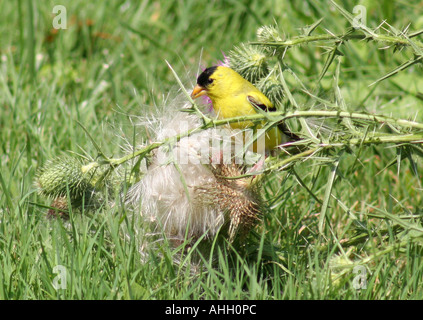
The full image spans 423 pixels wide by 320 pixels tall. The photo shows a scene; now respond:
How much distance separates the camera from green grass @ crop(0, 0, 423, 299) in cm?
202

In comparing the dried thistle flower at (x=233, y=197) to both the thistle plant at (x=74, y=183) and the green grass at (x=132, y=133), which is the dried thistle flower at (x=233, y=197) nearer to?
the green grass at (x=132, y=133)

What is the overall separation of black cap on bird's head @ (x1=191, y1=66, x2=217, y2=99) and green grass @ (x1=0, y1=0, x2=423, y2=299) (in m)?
0.08

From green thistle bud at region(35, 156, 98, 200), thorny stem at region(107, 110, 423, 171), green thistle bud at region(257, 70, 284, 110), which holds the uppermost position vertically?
green thistle bud at region(257, 70, 284, 110)

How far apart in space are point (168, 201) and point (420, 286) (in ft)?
3.10

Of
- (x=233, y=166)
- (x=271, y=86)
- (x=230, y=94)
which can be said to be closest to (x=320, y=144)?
(x=233, y=166)

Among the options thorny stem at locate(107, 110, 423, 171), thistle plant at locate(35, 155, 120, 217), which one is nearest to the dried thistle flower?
thorny stem at locate(107, 110, 423, 171)

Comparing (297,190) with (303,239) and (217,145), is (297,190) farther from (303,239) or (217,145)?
(217,145)

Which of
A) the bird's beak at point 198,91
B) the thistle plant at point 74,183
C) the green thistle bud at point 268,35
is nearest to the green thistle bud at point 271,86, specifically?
the green thistle bud at point 268,35

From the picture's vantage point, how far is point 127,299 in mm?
1923

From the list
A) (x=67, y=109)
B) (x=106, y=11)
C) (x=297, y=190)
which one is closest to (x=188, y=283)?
(x=297, y=190)

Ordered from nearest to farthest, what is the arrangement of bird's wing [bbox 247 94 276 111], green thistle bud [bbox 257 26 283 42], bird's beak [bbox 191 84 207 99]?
green thistle bud [bbox 257 26 283 42]
bird's wing [bbox 247 94 276 111]
bird's beak [bbox 191 84 207 99]

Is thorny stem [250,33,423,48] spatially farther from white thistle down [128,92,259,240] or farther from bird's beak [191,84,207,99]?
bird's beak [191,84,207,99]

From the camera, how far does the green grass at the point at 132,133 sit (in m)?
2.02

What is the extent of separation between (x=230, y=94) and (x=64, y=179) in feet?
3.15
